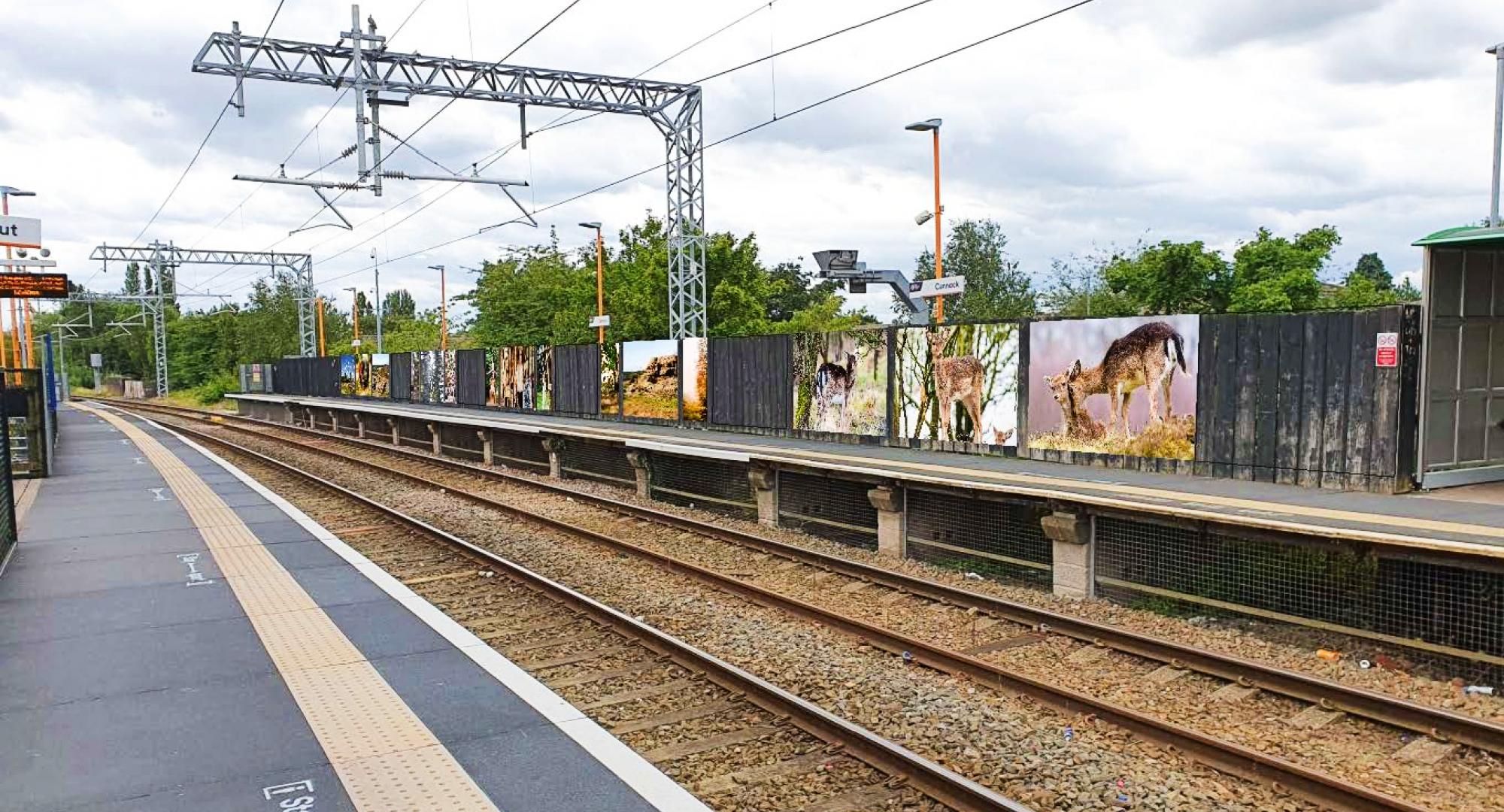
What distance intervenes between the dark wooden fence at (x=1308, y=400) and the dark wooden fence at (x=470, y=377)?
1075 inches

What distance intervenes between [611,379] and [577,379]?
2.08m

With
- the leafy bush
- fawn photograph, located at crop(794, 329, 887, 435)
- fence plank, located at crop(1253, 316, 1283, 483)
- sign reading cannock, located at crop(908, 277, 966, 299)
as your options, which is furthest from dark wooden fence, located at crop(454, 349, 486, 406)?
the leafy bush

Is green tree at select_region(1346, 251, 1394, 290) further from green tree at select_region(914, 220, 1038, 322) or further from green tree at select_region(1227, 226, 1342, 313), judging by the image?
green tree at select_region(1227, 226, 1342, 313)

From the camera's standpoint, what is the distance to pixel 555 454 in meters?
22.2

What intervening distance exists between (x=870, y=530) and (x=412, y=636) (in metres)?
6.69

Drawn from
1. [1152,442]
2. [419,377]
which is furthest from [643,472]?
[419,377]

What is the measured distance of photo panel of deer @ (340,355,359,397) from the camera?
160ft

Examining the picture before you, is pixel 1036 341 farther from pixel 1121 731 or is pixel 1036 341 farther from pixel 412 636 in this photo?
pixel 412 636

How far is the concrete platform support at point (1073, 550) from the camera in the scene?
33.0ft

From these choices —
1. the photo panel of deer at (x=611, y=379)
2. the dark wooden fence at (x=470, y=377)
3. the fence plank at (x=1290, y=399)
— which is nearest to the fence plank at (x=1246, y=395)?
the fence plank at (x=1290, y=399)

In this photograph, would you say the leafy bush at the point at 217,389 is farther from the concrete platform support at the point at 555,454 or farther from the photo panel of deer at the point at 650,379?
the concrete platform support at the point at 555,454

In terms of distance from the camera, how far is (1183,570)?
31.2ft

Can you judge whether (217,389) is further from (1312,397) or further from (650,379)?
(1312,397)

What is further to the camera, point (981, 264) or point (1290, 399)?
point (981, 264)
